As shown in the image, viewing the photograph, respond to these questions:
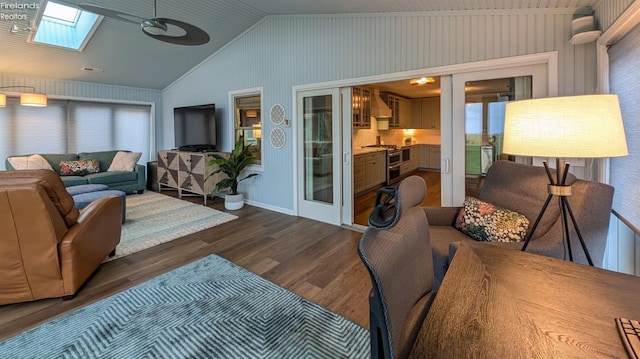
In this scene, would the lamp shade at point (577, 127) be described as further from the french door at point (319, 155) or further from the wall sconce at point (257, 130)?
the wall sconce at point (257, 130)

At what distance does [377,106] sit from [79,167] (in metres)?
6.51

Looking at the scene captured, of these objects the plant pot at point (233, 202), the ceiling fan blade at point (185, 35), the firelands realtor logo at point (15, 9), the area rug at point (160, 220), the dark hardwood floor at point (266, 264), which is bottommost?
the dark hardwood floor at point (266, 264)

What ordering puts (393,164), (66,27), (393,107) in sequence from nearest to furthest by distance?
(66,27) → (393,164) → (393,107)

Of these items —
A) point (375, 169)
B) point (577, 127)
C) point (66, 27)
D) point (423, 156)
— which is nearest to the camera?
point (577, 127)

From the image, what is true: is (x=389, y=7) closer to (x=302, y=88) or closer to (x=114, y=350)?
(x=302, y=88)

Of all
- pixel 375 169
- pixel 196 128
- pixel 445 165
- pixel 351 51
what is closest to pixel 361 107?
pixel 375 169

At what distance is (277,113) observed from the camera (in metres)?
4.78

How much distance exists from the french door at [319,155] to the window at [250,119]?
1.02 m

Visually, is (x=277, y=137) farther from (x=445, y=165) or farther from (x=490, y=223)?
(x=490, y=223)

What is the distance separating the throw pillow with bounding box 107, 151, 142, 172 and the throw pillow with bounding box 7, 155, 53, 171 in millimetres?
1060

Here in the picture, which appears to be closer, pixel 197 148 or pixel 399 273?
pixel 399 273

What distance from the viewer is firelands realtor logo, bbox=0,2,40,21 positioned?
143 inches

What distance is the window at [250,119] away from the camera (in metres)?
5.29

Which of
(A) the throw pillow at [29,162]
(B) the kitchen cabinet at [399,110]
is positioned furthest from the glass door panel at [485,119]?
(A) the throw pillow at [29,162]
